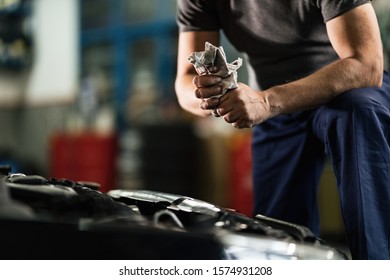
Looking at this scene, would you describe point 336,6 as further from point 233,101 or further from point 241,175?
point 241,175

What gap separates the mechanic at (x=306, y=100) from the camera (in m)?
1.10

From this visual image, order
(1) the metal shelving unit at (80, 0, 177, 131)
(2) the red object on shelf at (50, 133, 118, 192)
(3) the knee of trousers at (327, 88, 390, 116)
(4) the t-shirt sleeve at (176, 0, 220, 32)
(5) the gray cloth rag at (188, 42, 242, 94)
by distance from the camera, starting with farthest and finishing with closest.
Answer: (1) the metal shelving unit at (80, 0, 177, 131), (2) the red object on shelf at (50, 133, 118, 192), (4) the t-shirt sleeve at (176, 0, 220, 32), (3) the knee of trousers at (327, 88, 390, 116), (5) the gray cloth rag at (188, 42, 242, 94)

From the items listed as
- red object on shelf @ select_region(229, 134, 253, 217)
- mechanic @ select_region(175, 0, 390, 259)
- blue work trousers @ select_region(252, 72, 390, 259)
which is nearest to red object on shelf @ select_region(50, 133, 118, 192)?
red object on shelf @ select_region(229, 134, 253, 217)

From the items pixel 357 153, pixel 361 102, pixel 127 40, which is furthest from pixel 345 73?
pixel 127 40

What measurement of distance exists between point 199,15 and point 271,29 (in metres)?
0.21

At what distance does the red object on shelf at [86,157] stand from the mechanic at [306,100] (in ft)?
11.8

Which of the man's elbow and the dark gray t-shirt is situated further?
the dark gray t-shirt

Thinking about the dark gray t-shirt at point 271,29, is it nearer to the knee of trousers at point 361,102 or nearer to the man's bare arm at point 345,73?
the man's bare arm at point 345,73

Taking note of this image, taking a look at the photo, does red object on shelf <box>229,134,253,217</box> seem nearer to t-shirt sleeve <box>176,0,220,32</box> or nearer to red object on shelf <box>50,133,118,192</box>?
red object on shelf <box>50,133,118,192</box>

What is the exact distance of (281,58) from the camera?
145 centimetres

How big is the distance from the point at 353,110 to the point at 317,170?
41 centimetres

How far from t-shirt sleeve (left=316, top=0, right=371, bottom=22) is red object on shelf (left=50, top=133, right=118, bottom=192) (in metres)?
3.93

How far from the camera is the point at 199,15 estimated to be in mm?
1493

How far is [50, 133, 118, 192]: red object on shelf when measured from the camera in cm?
512
